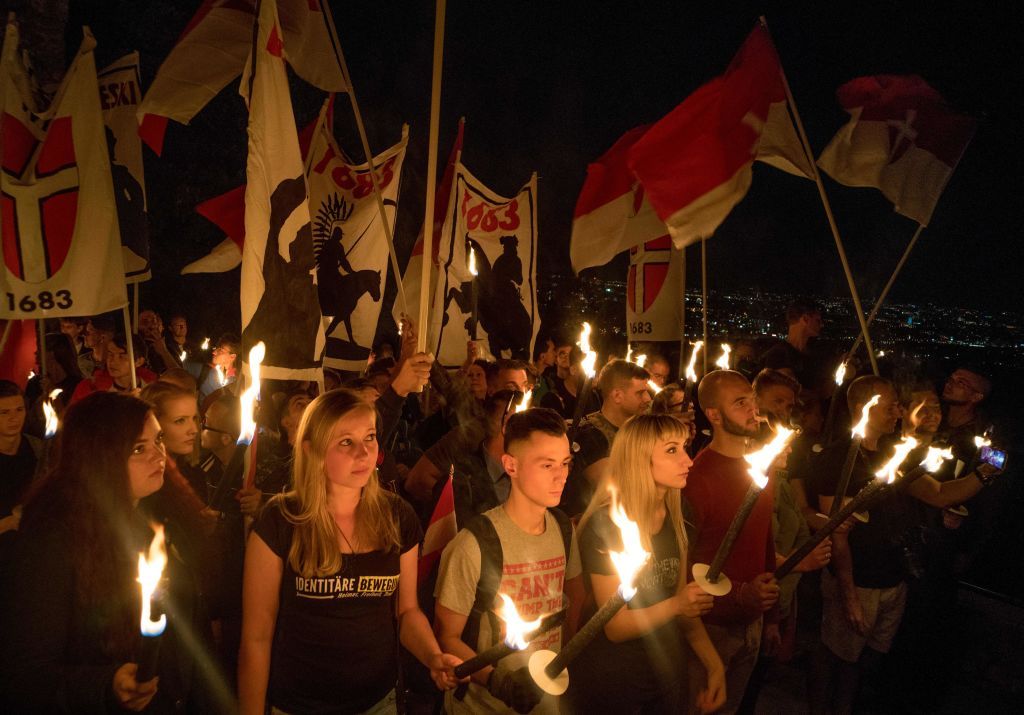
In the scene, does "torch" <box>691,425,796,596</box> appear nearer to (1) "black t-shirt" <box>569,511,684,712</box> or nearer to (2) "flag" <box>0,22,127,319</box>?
(1) "black t-shirt" <box>569,511,684,712</box>

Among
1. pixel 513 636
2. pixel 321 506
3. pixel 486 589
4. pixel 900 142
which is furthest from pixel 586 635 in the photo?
pixel 900 142

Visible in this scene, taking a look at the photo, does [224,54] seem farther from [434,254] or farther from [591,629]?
[591,629]

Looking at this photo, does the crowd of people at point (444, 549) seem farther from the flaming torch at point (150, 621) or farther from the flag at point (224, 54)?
the flag at point (224, 54)

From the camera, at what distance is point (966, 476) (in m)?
4.58

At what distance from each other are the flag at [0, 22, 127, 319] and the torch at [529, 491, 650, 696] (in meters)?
3.79

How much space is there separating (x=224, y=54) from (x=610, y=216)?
354 centimetres

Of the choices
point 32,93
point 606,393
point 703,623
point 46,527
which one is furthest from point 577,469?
point 32,93

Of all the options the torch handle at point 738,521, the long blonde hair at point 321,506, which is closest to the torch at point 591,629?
the torch handle at point 738,521

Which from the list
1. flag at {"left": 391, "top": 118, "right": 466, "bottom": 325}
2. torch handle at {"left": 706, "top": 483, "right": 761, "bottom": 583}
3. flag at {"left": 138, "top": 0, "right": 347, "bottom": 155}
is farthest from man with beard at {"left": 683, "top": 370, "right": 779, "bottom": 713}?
flag at {"left": 391, "top": 118, "right": 466, "bottom": 325}

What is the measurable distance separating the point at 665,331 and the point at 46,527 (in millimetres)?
6404

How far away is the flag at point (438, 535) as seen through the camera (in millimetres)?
3385

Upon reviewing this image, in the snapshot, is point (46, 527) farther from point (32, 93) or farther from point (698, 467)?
point (32, 93)

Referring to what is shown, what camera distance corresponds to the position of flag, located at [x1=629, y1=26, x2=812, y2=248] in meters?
5.04

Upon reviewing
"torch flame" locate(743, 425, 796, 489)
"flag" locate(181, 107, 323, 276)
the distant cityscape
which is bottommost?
"torch flame" locate(743, 425, 796, 489)
